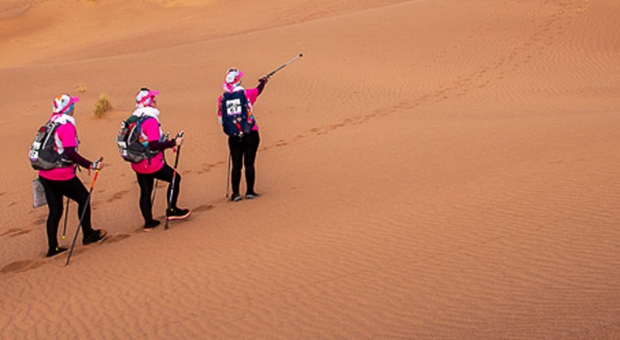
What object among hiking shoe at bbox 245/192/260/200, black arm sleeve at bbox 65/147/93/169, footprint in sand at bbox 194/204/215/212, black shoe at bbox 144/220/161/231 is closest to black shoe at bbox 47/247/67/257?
black shoe at bbox 144/220/161/231

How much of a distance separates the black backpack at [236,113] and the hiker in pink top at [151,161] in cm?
97

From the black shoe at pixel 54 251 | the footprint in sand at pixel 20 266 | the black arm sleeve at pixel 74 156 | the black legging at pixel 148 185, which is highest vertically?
the black arm sleeve at pixel 74 156

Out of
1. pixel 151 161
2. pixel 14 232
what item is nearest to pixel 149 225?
pixel 151 161

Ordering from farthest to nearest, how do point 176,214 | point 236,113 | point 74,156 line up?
point 236,113 < point 176,214 < point 74,156

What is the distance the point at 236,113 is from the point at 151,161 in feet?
4.38

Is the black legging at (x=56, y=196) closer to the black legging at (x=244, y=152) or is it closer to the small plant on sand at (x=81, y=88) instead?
the black legging at (x=244, y=152)

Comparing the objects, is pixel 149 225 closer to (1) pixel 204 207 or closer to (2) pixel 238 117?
(1) pixel 204 207

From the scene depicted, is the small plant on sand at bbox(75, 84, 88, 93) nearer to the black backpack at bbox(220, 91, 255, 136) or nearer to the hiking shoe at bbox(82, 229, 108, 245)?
the black backpack at bbox(220, 91, 255, 136)

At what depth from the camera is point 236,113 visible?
369 inches

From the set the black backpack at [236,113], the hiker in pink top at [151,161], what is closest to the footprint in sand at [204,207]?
the hiker in pink top at [151,161]

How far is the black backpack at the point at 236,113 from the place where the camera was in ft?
30.7

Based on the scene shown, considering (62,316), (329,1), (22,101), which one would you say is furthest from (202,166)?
(329,1)

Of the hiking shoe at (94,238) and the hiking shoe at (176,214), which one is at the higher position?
the hiking shoe at (176,214)

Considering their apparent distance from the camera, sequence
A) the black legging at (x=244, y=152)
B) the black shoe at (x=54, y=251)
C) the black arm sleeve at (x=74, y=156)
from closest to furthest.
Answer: the black arm sleeve at (x=74, y=156), the black shoe at (x=54, y=251), the black legging at (x=244, y=152)
